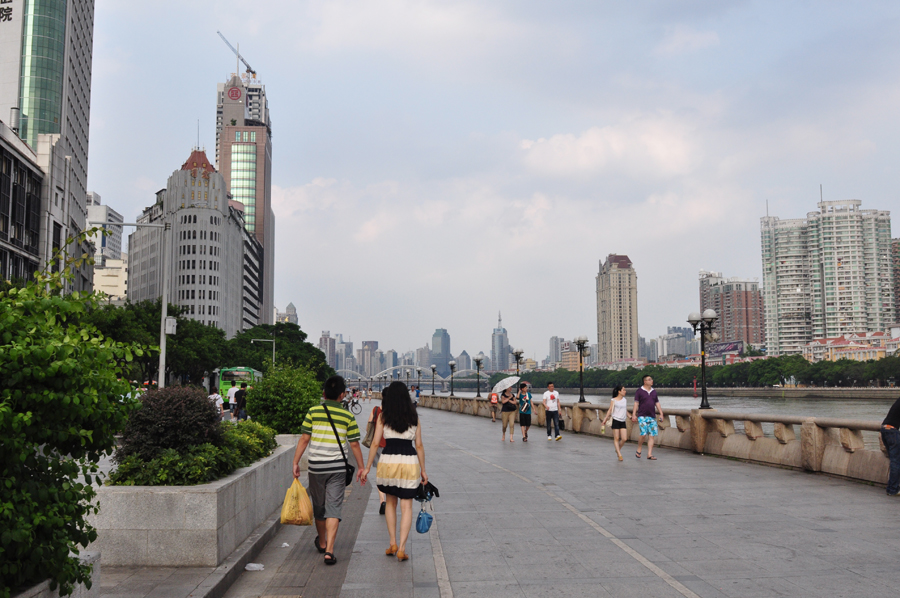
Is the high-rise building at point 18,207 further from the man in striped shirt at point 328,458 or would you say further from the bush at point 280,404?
the man in striped shirt at point 328,458

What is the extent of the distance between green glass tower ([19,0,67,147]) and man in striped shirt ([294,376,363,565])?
281 ft

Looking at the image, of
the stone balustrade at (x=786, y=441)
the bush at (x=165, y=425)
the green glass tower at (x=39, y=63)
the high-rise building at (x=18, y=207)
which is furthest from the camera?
the green glass tower at (x=39, y=63)

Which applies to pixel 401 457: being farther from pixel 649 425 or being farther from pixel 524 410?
pixel 524 410

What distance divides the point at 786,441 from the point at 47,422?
46.1 feet

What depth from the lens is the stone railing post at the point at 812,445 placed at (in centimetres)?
1344

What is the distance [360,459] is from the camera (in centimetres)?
784

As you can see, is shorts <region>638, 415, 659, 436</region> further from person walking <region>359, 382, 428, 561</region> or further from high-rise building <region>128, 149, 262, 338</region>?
high-rise building <region>128, 149, 262, 338</region>

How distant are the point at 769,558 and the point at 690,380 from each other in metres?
155

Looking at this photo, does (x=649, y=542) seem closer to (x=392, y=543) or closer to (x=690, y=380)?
(x=392, y=543)

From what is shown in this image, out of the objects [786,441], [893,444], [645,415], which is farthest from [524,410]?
[893,444]

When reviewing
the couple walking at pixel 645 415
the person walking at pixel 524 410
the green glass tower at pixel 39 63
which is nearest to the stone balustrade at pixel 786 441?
the couple walking at pixel 645 415

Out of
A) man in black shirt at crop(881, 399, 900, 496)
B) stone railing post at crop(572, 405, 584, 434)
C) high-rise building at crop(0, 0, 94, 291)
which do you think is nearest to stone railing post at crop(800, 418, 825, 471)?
man in black shirt at crop(881, 399, 900, 496)

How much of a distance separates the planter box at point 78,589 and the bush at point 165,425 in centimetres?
238

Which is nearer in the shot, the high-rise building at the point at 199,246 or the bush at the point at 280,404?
the bush at the point at 280,404
